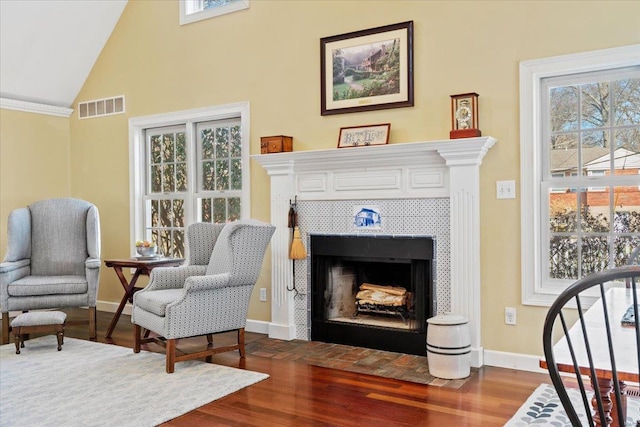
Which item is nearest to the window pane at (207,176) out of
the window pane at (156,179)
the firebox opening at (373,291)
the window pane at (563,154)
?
the window pane at (156,179)

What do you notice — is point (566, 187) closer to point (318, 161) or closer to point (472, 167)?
point (472, 167)

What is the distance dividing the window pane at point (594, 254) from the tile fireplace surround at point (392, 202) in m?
0.68

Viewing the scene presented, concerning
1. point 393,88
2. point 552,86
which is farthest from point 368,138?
point 552,86

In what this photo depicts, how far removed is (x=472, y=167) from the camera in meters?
3.87

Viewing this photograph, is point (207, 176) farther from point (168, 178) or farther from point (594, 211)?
point (594, 211)

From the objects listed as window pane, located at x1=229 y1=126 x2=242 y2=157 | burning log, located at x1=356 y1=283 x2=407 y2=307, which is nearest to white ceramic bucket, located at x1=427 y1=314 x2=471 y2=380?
burning log, located at x1=356 y1=283 x2=407 y2=307

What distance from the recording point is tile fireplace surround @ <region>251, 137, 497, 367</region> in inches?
153

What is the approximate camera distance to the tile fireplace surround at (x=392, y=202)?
3895mm

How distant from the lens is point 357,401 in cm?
318

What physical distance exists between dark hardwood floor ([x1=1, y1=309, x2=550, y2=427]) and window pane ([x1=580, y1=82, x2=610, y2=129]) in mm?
1686

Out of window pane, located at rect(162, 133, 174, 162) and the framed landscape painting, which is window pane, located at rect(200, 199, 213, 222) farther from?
the framed landscape painting

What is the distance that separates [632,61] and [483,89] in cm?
92

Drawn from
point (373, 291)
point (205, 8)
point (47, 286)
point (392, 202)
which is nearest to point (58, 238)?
point (47, 286)

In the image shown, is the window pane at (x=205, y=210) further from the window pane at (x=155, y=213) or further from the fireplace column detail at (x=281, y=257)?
the fireplace column detail at (x=281, y=257)
